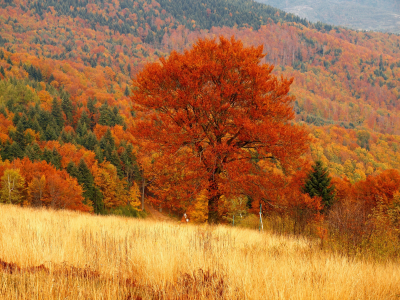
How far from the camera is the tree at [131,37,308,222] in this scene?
1059 cm

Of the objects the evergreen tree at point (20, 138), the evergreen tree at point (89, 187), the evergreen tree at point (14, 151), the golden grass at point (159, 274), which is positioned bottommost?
the evergreen tree at point (89, 187)

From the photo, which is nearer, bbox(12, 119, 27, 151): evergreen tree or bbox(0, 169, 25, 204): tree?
bbox(0, 169, 25, 204): tree

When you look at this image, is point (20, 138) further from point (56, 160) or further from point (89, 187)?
point (89, 187)

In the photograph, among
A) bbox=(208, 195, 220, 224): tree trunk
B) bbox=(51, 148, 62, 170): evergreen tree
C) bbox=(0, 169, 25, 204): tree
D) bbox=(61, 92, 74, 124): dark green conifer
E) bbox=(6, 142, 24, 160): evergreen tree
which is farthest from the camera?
bbox=(61, 92, 74, 124): dark green conifer

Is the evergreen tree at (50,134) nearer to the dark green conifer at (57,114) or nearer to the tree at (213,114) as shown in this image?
the dark green conifer at (57,114)

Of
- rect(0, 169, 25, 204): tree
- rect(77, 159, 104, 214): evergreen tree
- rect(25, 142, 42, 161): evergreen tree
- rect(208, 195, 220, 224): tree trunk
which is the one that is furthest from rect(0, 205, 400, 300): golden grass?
rect(25, 142, 42, 161): evergreen tree

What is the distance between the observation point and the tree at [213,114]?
10594 mm

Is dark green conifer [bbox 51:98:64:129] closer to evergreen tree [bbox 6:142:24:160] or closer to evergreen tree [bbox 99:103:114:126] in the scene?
evergreen tree [bbox 99:103:114:126]

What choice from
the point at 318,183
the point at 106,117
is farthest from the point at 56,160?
the point at 318,183

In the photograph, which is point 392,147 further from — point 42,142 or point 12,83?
point 12,83

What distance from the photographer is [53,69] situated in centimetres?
17050

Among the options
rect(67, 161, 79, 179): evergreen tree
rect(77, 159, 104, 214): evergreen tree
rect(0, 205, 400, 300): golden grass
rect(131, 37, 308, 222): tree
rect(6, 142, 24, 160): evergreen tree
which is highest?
rect(131, 37, 308, 222): tree

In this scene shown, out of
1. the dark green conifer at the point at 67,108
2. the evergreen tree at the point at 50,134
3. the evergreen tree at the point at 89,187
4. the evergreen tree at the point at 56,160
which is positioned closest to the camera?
the evergreen tree at the point at 89,187

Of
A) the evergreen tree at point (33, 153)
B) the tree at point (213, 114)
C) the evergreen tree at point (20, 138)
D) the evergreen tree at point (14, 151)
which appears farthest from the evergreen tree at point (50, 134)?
the tree at point (213, 114)
